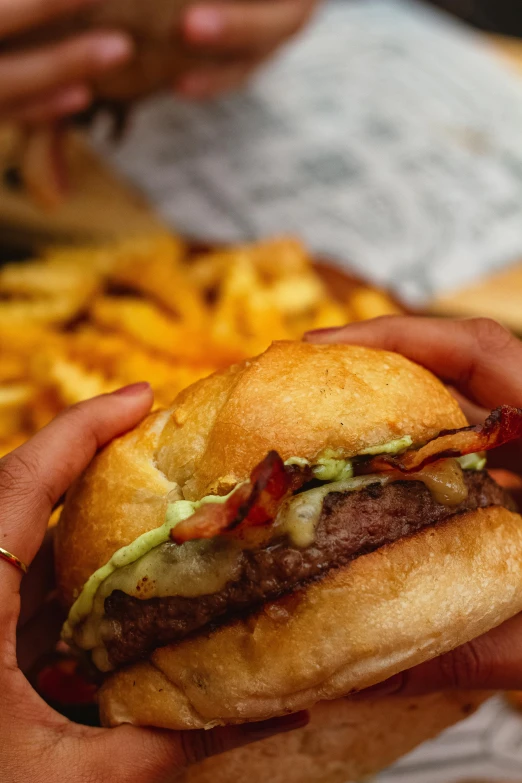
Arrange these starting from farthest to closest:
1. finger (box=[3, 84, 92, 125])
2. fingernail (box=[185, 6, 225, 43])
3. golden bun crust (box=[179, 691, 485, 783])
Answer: finger (box=[3, 84, 92, 125])
fingernail (box=[185, 6, 225, 43])
golden bun crust (box=[179, 691, 485, 783])

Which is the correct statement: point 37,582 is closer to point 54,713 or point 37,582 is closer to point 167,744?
point 54,713

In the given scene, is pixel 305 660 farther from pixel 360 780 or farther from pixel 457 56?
pixel 457 56

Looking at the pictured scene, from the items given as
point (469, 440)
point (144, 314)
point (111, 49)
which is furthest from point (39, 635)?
point (111, 49)

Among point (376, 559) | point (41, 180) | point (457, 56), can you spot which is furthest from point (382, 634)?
point (457, 56)

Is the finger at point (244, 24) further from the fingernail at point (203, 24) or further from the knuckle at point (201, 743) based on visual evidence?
the knuckle at point (201, 743)

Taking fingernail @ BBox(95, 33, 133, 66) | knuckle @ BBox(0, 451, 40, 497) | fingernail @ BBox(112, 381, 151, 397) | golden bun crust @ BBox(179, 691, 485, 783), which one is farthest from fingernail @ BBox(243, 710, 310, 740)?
fingernail @ BBox(95, 33, 133, 66)

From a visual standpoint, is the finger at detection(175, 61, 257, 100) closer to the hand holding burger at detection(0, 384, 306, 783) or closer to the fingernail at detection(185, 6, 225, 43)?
the fingernail at detection(185, 6, 225, 43)

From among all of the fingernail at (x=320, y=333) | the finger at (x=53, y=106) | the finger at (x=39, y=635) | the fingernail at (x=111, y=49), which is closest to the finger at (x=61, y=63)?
the fingernail at (x=111, y=49)
